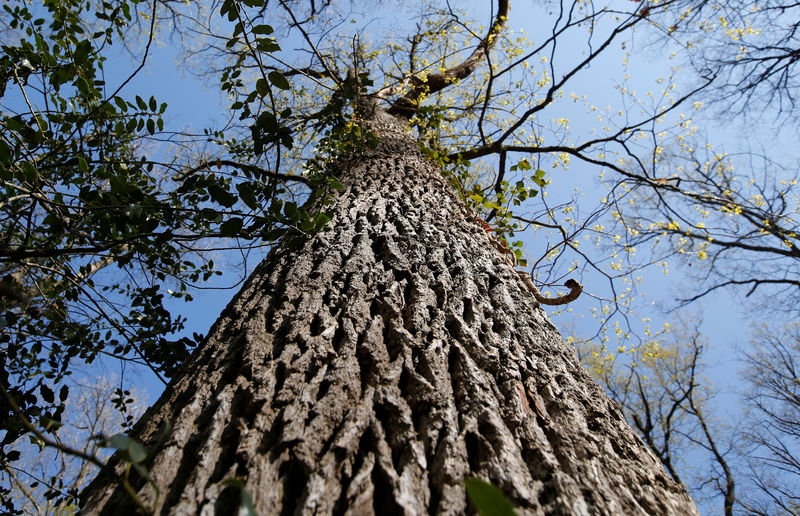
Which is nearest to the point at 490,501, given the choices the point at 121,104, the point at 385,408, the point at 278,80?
the point at 385,408

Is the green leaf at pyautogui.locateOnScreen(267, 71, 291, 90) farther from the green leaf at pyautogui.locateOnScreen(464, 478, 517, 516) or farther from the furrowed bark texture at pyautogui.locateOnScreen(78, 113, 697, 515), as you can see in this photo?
the green leaf at pyautogui.locateOnScreen(464, 478, 517, 516)

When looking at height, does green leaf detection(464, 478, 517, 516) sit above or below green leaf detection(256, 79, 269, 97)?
below

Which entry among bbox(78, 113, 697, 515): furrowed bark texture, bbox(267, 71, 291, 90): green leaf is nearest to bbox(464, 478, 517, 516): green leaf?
bbox(78, 113, 697, 515): furrowed bark texture

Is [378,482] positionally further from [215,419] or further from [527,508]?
[215,419]

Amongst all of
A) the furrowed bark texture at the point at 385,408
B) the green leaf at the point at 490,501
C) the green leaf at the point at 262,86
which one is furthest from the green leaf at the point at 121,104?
the green leaf at the point at 490,501

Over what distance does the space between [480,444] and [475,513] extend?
20 centimetres

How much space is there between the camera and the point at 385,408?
0.98 m

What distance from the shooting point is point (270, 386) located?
40.9 inches

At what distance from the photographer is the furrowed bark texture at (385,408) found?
802mm

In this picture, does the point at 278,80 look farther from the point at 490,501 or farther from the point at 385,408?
the point at 490,501

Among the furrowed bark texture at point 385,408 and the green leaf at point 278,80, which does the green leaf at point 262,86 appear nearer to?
the green leaf at point 278,80

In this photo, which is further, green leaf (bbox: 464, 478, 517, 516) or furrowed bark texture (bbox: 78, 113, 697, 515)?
furrowed bark texture (bbox: 78, 113, 697, 515)

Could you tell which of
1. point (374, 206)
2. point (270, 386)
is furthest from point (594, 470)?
point (374, 206)

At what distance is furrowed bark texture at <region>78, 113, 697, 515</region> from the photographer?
0.80 meters
